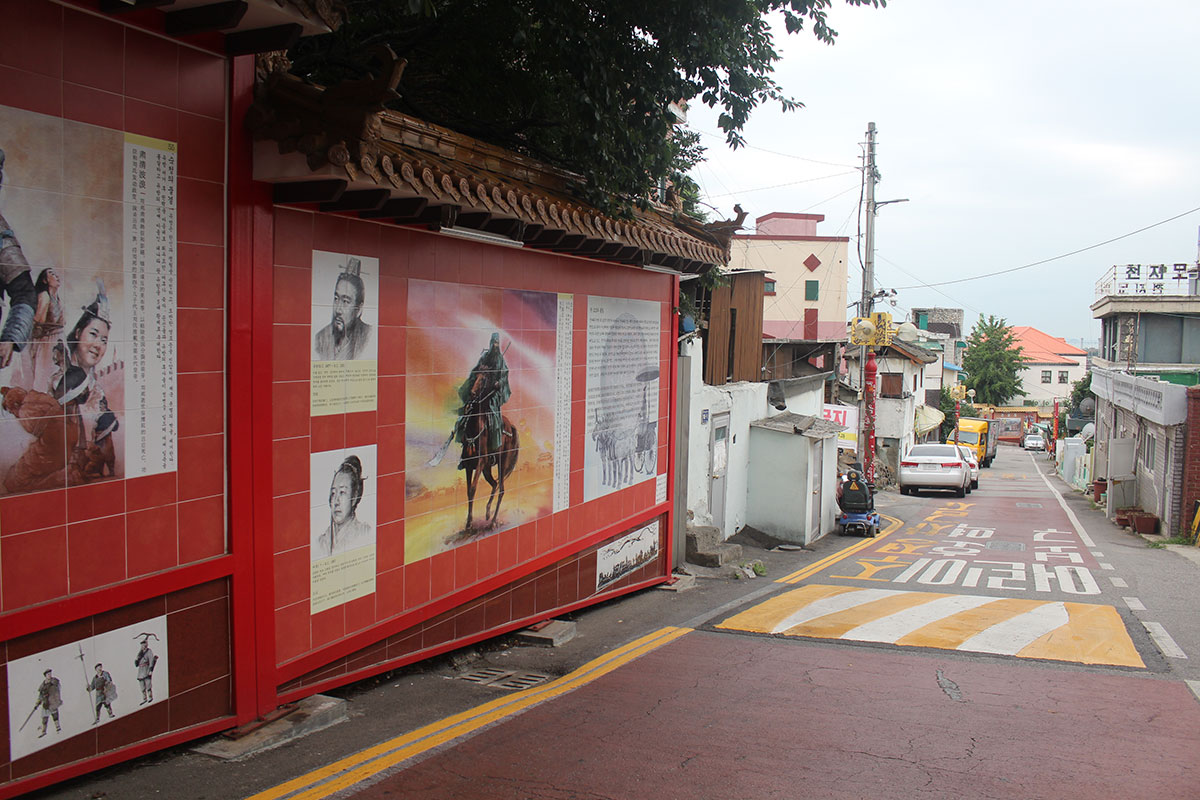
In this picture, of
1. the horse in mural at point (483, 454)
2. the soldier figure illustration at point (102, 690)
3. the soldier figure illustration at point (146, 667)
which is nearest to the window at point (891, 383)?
the horse in mural at point (483, 454)

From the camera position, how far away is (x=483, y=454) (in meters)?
7.54

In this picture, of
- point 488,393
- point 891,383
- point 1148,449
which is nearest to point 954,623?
point 488,393

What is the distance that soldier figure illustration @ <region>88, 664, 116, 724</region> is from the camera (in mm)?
4340

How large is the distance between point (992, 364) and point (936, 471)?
45.1 metres

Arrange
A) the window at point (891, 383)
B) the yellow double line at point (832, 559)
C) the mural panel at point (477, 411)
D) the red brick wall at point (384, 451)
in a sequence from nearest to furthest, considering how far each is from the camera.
→ the red brick wall at point (384, 451) → the mural panel at point (477, 411) → the yellow double line at point (832, 559) → the window at point (891, 383)

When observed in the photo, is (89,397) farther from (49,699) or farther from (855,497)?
(855,497)

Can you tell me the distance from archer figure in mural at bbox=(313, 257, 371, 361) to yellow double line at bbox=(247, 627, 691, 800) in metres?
2.38

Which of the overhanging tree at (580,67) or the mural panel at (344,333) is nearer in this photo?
the mural panel at (344,333)

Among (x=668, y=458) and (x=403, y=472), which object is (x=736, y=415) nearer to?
(x=668, y=458)

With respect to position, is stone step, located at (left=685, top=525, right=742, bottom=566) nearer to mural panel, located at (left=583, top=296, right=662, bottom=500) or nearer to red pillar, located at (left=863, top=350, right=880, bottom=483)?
mural panel, located at (left=583, top=296, right=662, bottom=500)

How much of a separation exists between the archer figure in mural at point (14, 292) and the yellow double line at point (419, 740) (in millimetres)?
2417

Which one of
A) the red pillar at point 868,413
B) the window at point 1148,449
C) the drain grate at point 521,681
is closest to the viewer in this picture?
the drain grate at point 521,681

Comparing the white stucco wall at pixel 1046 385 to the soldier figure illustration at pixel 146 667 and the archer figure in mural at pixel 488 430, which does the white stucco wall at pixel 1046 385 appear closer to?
the archer figure in mural at pixel 488 430

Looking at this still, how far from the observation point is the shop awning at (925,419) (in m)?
47.2
